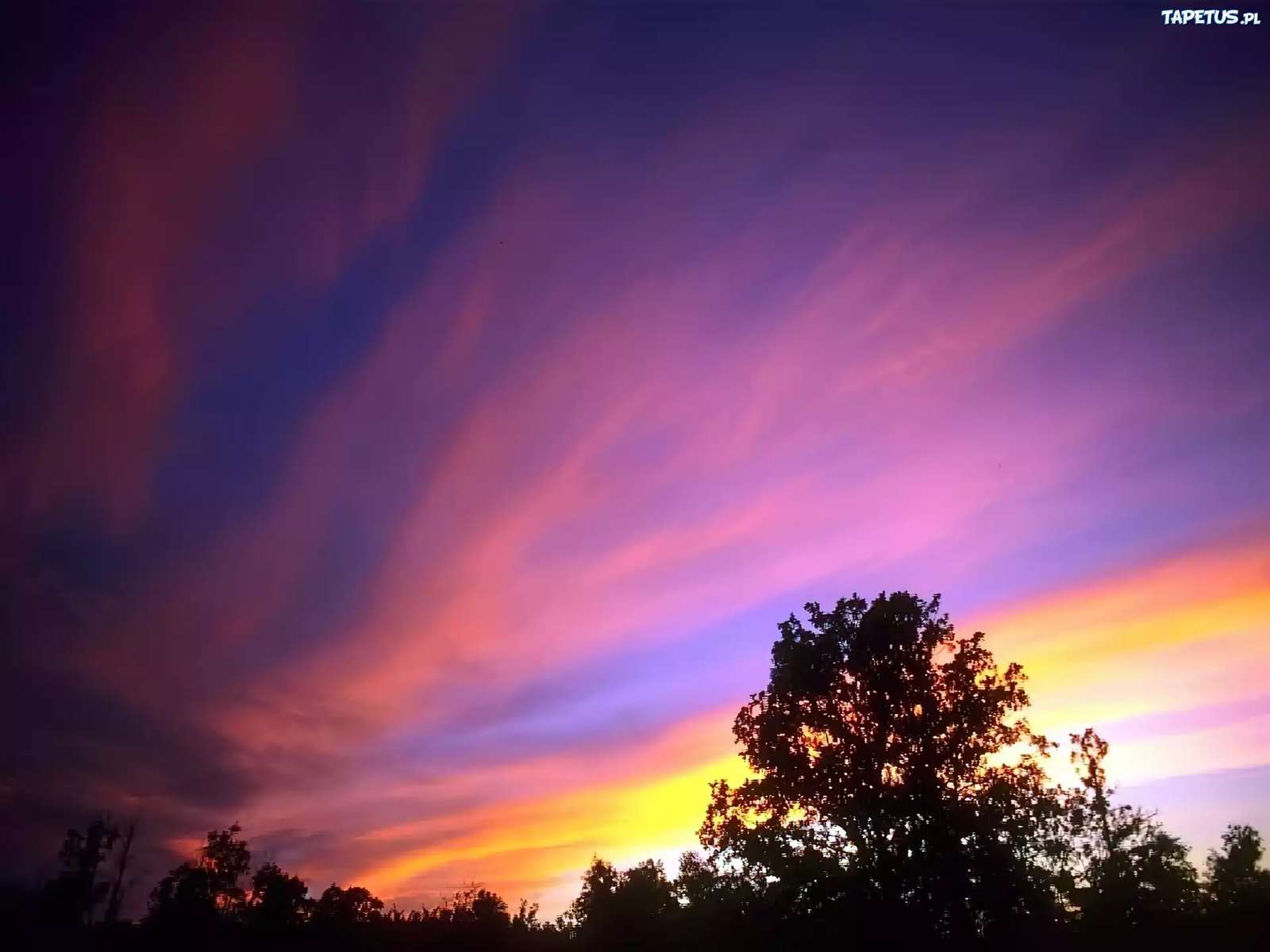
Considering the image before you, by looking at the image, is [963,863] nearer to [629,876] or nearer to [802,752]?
[802,752]

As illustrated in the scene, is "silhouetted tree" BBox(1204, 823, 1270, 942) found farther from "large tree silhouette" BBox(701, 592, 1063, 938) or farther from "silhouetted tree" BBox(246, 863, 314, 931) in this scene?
"silhouetted tree" BBox(246, 863, 314, 931)

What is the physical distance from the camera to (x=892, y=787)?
32.8 m

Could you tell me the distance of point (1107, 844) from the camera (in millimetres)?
57344

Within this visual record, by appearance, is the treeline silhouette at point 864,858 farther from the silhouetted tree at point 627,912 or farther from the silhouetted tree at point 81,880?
the silhouetted tree at point 81,880

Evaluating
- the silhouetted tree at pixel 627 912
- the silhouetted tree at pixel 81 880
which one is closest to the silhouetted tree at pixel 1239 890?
the silhouetted tree at pixel 627 912

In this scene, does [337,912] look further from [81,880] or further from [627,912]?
[81,880]

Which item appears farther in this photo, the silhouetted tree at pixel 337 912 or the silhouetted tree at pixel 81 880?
the silhouetted tree at pixel 81 880

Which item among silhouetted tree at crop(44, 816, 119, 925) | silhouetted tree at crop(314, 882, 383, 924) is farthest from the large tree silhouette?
silhouetted tree at crop(44, 816, 119, 925)

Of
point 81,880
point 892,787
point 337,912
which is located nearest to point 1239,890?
point 892,787

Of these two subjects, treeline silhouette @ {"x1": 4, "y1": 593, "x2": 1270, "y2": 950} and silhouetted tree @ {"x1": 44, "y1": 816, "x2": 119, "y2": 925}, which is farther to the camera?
silhouetted tree @ {"x1": 44, "y1": 816, "x2": 119, "y2": 925}

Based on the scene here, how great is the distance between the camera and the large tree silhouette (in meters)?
30.9

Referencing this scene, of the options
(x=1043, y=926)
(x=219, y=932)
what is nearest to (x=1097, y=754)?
(x=1043, y=926)

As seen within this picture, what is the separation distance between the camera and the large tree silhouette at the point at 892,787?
30906mm

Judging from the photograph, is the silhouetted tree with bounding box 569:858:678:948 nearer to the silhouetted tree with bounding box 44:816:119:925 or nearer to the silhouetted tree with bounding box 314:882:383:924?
the silhouetted tree with bounding box 314:882:383:924
